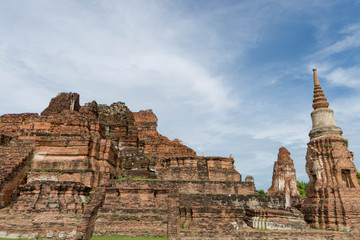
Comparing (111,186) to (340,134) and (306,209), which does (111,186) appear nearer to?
(306,209)

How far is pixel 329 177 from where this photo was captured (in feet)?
50.8

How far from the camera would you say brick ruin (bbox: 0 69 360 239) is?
11.0 metres

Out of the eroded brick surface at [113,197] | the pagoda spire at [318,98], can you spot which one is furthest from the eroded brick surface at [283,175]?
the eroded brick surface at [113,197]

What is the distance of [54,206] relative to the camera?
11125mm

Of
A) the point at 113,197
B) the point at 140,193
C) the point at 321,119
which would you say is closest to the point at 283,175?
the point at 321,119

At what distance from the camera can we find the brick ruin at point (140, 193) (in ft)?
36.2

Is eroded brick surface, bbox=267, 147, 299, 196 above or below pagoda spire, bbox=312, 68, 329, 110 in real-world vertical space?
below

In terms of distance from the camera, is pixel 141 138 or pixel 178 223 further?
pixel 141 138

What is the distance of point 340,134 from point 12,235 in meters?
17.6

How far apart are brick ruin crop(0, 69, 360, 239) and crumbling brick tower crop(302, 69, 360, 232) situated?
5cm

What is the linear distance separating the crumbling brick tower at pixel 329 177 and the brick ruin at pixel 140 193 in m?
0.05

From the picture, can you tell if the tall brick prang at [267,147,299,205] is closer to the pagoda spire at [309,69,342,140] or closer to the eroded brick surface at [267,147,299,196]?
the eroded brick surface at [267,147,299,196]

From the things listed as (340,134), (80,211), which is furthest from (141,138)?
(340,134)

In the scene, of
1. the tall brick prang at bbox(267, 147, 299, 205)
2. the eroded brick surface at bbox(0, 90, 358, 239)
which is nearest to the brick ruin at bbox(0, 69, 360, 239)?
the eroded brick surface at bbox(0, 90, 358, 239)
